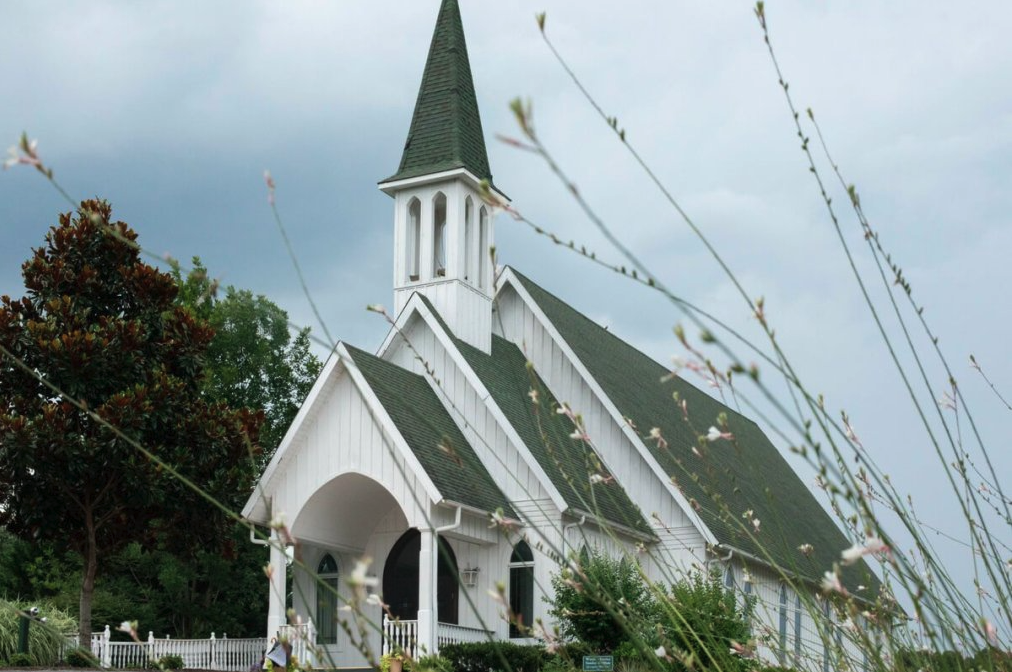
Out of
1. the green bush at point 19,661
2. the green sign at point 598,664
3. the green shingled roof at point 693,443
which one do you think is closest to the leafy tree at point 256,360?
the green shingled roof at point 693,443

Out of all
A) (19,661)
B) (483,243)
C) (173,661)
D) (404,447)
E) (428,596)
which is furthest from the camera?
(483,243)

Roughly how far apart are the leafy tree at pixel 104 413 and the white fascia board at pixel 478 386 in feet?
12.6

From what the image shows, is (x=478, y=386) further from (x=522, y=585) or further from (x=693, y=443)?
(x=693, y=443)

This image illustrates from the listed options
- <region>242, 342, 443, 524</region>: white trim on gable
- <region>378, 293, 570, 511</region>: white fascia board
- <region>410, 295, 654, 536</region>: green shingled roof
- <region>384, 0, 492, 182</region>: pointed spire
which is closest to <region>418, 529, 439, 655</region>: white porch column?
<region>242, 342, 443, 524</region>: white trim on gable

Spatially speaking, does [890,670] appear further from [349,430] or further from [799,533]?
[799,533]

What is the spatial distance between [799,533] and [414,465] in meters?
13.7

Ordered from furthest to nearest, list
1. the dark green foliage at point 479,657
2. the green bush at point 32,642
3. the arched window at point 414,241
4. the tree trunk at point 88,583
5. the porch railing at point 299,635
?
the arched window at point 414,241 < the tree trunk at point 88,583 < the green bush at point 32,642 < the dark green foliage at point 479,657 < the porch railing at point 299,635

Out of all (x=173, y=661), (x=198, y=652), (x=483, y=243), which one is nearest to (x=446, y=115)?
(x=483, y=243)

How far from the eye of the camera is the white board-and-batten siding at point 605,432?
24109 millimetres

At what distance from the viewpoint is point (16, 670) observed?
19.5 m

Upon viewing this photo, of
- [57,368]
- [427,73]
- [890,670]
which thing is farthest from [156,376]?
[890,670]

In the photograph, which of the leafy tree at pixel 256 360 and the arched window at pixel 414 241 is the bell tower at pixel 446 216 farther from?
the leafy tree at pixel 256 360

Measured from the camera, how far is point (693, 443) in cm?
3023

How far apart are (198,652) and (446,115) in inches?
485
